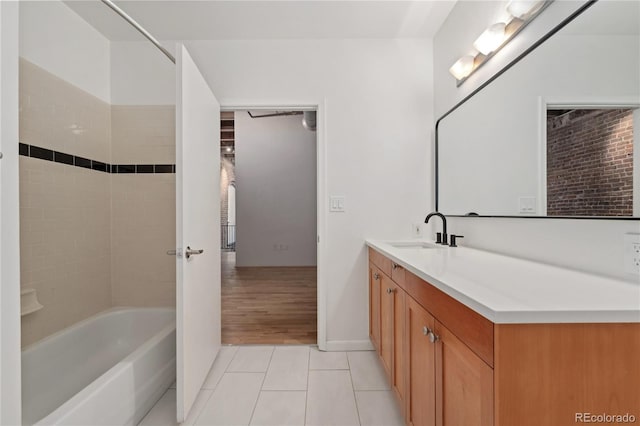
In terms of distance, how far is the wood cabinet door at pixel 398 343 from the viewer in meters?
1.28

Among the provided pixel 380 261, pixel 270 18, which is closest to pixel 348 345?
pixel 380 261

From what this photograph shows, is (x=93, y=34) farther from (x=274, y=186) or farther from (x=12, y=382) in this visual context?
(x=274, y=186)

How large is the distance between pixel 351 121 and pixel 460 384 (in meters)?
1.87

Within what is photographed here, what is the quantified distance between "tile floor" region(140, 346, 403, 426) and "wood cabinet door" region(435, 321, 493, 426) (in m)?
0.69

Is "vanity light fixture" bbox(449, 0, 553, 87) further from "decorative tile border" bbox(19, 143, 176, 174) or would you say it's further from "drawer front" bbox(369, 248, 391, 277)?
"decorative tile border" bbox(19, 143, 176, 174)

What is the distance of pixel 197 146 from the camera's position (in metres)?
1.60

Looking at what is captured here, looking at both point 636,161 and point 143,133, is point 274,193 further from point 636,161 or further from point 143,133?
point 636,161

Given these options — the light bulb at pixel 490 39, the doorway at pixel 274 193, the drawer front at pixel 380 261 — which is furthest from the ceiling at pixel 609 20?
the doorway at pixel 274 193

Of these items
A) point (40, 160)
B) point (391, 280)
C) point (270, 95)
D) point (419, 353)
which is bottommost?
point (419, 353)

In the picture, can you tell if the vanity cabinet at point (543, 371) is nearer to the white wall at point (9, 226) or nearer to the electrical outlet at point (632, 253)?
the electrical outlet at point (632, 253)

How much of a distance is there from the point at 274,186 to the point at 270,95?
329 cm

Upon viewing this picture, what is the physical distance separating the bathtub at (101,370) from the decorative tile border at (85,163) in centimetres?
107

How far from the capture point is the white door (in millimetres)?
1383

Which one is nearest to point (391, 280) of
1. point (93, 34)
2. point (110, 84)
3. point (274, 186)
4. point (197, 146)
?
point (197, 146)
